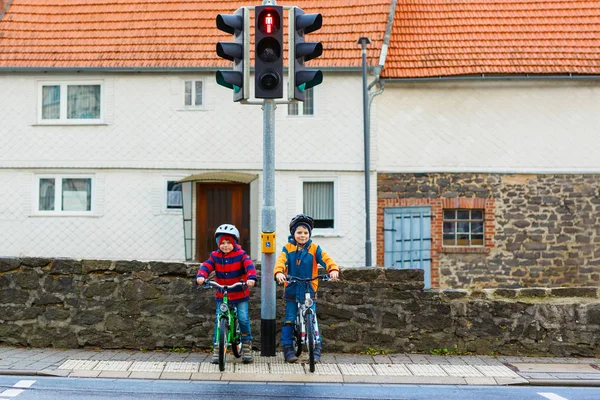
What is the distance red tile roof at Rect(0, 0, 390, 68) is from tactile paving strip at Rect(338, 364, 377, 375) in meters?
11.5

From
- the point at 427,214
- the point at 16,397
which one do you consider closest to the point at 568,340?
the point at 16,397

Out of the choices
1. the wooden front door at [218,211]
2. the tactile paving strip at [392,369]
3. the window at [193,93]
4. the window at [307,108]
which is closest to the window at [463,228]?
the window at [307,108]

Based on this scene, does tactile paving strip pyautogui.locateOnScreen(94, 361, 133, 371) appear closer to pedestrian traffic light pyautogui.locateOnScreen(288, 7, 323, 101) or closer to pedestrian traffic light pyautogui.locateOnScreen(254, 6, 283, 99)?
pedestrian traffic light pyautogui.locateOnScreen(254, 6, 283, 99)

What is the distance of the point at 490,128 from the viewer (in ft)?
67.2

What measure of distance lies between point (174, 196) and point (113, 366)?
1152cm

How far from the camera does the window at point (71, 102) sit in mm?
20844

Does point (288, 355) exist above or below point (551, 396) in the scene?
above

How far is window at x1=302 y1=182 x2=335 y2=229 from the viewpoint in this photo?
2050 centimetres

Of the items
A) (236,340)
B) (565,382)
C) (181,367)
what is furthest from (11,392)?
(565,382)

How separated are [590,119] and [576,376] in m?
12.5

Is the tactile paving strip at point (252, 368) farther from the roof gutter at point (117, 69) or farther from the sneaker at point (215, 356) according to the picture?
the roof gutter at point (117, 69)

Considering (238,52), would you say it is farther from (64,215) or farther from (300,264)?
(64,215)

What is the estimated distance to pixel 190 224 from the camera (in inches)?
792

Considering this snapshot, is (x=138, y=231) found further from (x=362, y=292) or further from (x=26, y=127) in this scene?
(x=362, y=292)
